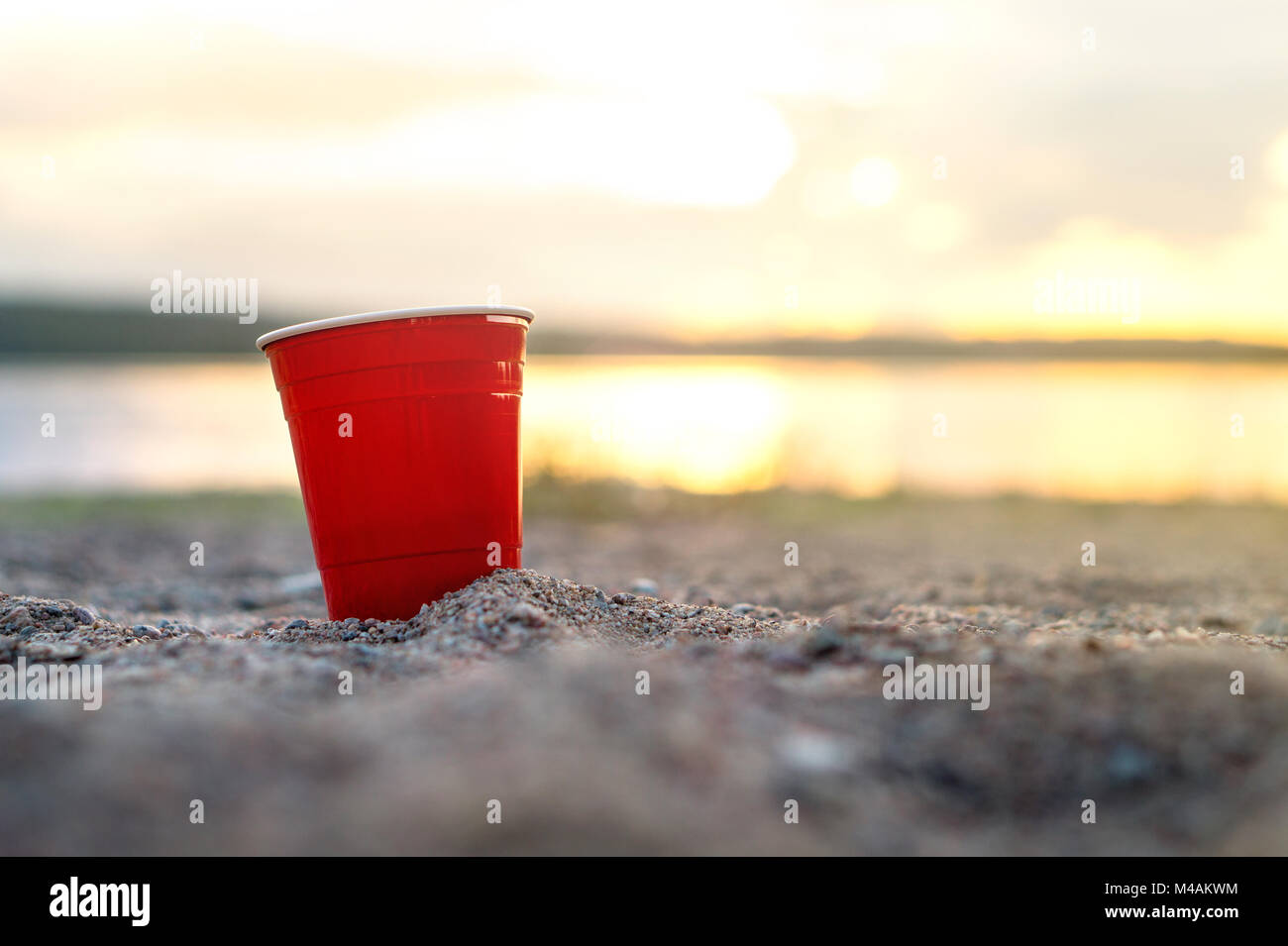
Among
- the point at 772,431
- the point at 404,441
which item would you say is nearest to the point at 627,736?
the point at 404,441

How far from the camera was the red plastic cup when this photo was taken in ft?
12.1

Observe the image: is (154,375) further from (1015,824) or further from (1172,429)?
(1015,824)

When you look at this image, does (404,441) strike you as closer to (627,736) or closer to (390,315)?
(390,315)

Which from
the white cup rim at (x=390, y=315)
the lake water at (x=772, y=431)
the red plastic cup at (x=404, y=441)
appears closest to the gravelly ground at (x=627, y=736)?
the red plastic cup at (x=404, y=441)

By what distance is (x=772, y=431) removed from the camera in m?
14.9

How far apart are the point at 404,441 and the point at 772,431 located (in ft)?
37.7

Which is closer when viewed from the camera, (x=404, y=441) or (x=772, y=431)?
(x=404, y=441)

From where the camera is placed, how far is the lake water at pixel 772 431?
1232 cm

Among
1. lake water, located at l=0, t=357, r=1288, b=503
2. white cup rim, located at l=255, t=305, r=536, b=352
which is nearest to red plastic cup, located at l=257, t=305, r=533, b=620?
white cup rim, located at l=255, t=305, r=536, b=352

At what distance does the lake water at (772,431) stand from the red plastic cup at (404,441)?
19.9ft
